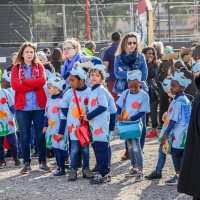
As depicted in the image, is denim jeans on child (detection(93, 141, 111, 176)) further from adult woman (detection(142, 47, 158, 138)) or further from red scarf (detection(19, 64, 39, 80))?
adult woman (detection(142, 47, 158, 138))

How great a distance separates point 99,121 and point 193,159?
2.94m

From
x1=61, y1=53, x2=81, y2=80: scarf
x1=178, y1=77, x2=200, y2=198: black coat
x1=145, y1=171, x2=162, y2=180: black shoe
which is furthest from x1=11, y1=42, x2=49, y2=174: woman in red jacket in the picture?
x1=178, y1=77, x2=200, y2=198: black coat

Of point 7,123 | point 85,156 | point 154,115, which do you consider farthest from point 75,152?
point 154,115

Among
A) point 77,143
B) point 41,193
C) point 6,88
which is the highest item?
point 6,88

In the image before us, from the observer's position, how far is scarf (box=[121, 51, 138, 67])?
29.5ft

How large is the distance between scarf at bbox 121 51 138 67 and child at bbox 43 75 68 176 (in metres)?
1.01

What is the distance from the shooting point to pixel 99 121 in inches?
314

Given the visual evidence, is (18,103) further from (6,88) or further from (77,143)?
(6,88)

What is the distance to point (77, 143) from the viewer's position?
8266 mm

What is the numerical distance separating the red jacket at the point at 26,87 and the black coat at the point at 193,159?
3813mm

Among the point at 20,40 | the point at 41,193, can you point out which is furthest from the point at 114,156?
the point at 20,40

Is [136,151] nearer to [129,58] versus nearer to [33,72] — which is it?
[129,58]

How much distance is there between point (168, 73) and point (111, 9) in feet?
28.7

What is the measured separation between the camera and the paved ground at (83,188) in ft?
24.1
